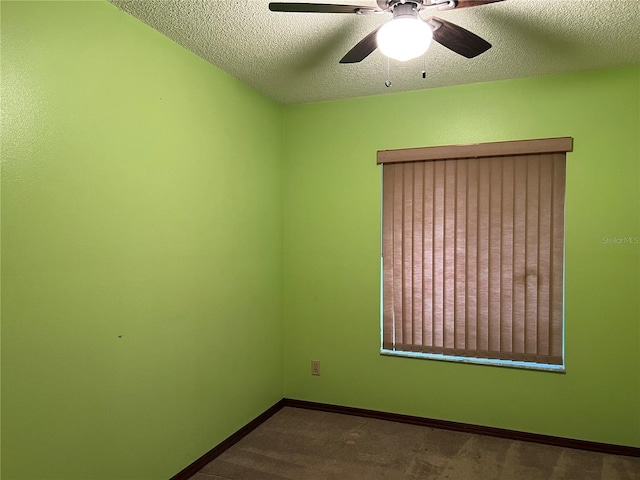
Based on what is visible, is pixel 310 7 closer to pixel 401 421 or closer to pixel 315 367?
pixel 315 367

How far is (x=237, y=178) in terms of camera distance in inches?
120

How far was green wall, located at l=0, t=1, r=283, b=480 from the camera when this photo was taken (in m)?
1.67

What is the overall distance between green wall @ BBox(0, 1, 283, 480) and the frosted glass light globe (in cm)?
129

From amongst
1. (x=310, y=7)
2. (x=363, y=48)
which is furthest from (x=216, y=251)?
(x=310, y=7)

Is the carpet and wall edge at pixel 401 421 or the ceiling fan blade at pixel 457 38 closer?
the ceiling fan blade at pixel 457 38

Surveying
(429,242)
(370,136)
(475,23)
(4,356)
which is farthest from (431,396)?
(4,356)

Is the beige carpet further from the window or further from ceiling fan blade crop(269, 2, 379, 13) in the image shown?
ceiling fan blade crop(269, 2, 379, 13)

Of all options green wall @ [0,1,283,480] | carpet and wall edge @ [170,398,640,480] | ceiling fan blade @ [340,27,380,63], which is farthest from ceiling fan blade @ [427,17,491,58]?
carpet and wall edge @ [170,398,640,480]

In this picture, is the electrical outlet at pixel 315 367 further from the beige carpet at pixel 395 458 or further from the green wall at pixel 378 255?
the beige carpet at pixel 395 458

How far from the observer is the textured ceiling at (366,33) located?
2.08 metres

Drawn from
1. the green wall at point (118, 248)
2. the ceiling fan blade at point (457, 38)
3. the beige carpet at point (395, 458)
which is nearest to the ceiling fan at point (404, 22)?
the ceiling fan blade at point (457, 38)

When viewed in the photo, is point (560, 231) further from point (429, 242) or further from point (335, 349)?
point (335, 349)

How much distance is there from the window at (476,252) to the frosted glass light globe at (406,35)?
1568 millimetres

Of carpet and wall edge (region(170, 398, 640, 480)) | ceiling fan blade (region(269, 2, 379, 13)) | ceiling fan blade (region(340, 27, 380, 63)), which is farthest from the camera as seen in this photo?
carpet and wall edge (region(170, 398, 640, 480))
